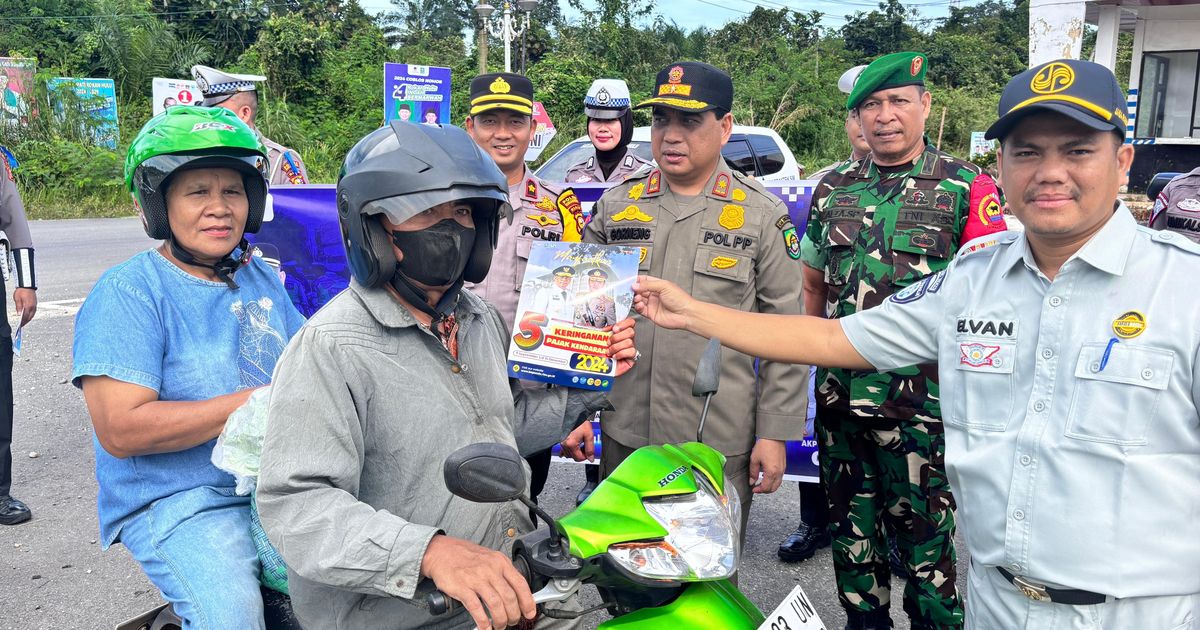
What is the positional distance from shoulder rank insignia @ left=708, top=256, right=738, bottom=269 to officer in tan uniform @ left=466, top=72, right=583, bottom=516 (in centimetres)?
103

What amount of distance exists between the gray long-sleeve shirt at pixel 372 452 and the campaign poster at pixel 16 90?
24383 millimetres

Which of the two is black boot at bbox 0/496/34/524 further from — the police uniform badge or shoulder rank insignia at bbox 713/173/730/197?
shoulder rank insignia at bbox 713/173/730/197

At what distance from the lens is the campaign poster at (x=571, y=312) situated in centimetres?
229

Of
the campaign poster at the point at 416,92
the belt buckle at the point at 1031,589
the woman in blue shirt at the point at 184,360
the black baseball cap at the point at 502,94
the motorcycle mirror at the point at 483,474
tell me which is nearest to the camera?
the motorcycle mirror at the point at 483,474

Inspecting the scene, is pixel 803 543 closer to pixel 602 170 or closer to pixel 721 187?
pixel 721 187

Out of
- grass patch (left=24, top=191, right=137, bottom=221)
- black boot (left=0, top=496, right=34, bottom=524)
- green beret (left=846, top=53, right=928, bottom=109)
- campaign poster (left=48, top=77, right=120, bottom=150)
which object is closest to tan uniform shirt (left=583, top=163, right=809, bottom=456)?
green beret (left=846, top=53, right=928, bottom=109)

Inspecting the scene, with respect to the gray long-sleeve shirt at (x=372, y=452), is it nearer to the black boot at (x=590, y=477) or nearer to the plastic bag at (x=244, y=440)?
the plastic bag at (x=244, y=440)

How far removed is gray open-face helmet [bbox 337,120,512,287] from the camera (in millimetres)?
1737

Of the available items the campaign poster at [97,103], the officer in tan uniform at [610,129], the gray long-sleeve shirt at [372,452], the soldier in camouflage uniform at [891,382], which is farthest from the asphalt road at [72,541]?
the campaign poster at [97,103]

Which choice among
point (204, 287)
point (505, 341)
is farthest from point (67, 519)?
point (505, 341)

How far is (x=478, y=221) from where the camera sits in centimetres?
200

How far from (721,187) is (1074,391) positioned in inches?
64.8

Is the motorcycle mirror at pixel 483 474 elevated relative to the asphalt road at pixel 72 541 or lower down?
elevated

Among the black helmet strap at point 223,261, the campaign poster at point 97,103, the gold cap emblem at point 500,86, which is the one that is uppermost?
the campaign poster at point 97,103
